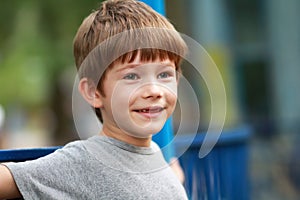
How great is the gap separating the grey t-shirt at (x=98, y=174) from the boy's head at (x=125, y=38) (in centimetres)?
19

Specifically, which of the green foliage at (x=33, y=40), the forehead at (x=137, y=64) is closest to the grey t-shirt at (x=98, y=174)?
the forehead at (x=137, y=64)

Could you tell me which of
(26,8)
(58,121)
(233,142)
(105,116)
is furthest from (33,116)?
(105,116)

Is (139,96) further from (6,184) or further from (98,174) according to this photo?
(6,184)

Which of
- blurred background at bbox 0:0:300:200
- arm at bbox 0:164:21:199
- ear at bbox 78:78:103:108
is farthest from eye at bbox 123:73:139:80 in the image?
blurred background at bbox 0:0:300:200

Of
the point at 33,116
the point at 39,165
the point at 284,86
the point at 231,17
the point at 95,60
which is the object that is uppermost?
the point at 95,60

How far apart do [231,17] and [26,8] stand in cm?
269

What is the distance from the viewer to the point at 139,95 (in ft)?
8.56

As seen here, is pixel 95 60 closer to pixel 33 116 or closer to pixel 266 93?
pixel 266 93

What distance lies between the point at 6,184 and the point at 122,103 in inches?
17.5

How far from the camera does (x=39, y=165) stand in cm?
248

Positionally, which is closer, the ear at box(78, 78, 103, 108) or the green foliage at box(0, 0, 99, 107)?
the ear at box(78, 78, 103, 108)

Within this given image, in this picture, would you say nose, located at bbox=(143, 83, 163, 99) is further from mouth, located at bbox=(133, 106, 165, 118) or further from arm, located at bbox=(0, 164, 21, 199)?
arm, located at bbox=(0, 164, 21, 199)

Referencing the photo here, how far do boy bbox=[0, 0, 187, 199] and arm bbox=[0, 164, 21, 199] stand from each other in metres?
0.11

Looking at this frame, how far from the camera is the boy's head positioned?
2.63 metres
